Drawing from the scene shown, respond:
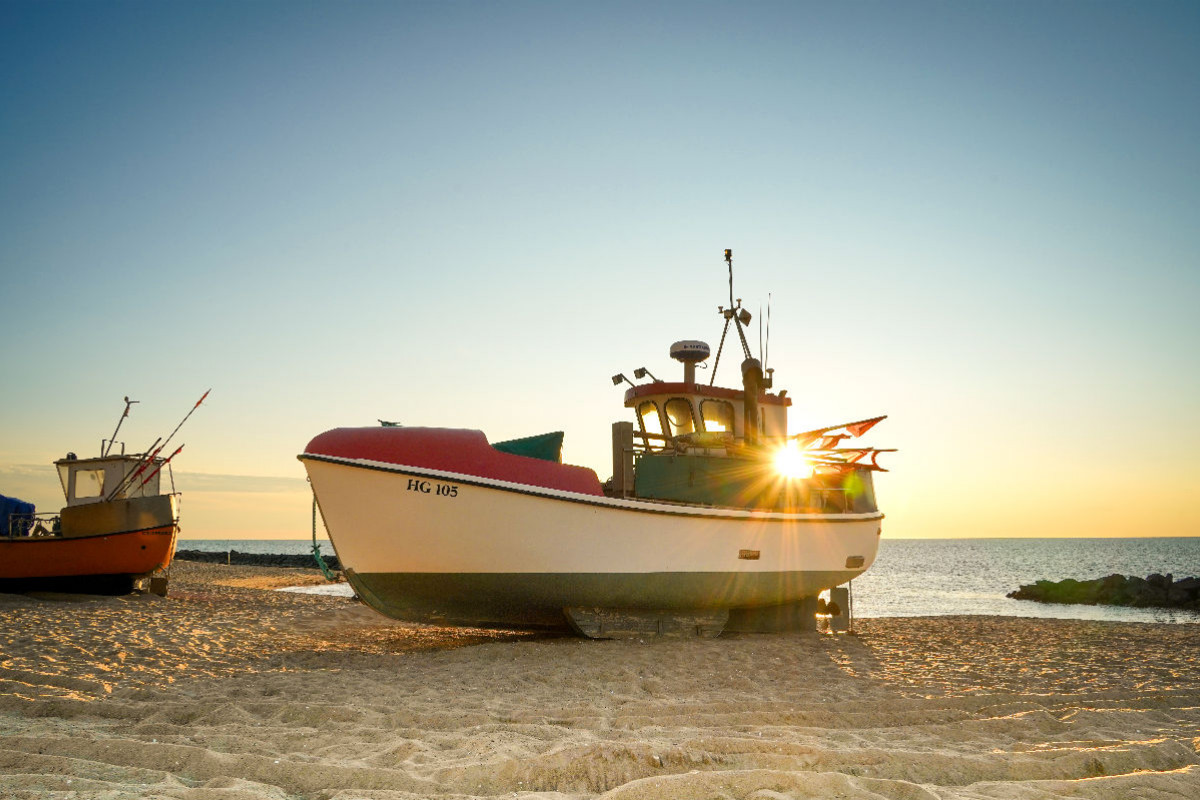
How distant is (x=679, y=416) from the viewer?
1122cm

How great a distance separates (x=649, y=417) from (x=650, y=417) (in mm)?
21

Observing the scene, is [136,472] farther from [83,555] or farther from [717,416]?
[717,416]

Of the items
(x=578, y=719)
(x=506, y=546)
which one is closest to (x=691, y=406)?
(x=506, y=546)

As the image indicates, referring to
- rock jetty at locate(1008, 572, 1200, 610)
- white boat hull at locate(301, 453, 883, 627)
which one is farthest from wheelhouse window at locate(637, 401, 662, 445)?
rock jetty at locate(1008, 572, 1200, 610)

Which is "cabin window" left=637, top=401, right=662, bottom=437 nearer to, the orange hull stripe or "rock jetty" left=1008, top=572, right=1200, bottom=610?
the orange hull stripe

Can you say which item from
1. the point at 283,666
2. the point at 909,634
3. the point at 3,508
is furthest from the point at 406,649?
the point at 3,508

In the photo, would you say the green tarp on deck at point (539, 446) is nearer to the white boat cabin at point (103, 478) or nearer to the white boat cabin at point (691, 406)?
the white boat cabin at point (691, 406)

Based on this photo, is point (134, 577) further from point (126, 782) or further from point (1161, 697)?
point (1161, 697)

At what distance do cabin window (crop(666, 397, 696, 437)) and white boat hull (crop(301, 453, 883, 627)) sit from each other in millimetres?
1900

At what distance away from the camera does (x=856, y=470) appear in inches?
470

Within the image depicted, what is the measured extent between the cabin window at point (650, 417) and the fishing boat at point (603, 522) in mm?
22

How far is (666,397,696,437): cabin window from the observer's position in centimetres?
1116

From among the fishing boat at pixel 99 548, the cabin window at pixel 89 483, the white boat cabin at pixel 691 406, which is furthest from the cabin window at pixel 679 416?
the cabin window at pixel 89 483

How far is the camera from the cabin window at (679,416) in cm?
1116
